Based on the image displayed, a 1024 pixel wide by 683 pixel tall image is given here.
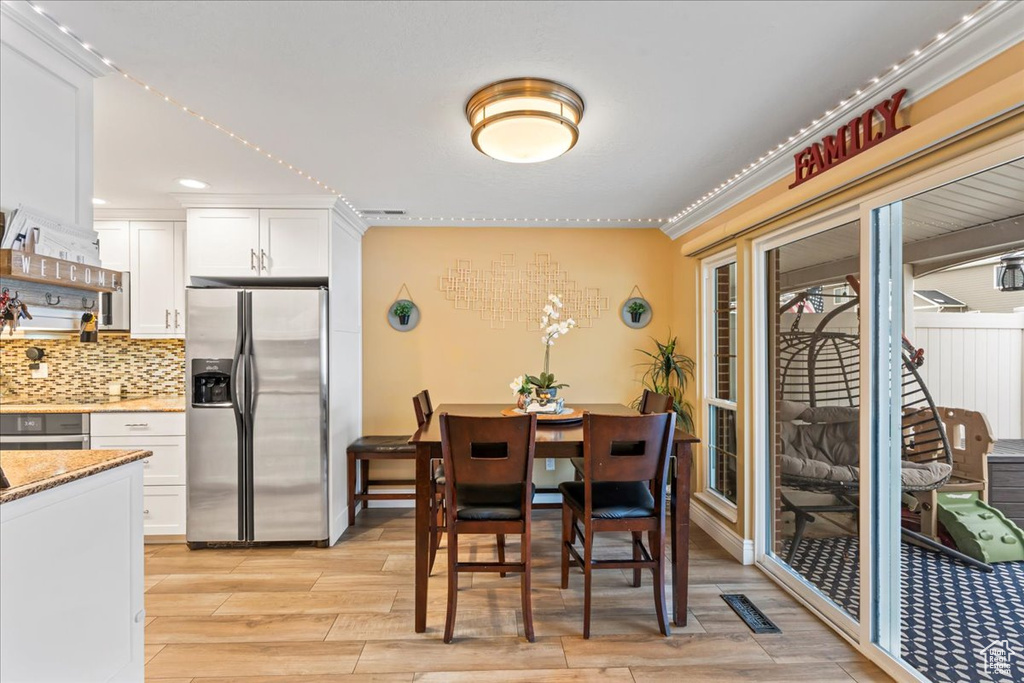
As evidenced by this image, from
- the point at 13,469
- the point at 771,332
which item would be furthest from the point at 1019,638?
the point at 13,469

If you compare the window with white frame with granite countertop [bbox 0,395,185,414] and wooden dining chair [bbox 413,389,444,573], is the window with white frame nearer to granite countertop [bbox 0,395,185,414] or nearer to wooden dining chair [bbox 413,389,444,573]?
wooden dining chair [bbox 413,389,444,573]

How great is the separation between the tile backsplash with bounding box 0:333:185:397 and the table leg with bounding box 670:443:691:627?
391 centimetres

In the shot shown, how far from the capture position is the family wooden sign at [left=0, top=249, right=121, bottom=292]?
141 cm

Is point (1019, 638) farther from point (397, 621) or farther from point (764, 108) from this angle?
point (397, 621)

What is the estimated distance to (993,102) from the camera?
1470 millimetres

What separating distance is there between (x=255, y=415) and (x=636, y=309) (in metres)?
3.16

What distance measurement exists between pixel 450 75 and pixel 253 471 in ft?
9.62

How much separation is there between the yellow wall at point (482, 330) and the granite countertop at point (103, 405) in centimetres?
144

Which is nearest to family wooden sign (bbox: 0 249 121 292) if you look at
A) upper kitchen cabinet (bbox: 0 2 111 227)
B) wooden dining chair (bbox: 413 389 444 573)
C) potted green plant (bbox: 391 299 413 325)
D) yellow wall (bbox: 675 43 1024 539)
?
upper kitchen cabinet (bbox: 0 2 111 227)

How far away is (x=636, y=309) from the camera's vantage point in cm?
438

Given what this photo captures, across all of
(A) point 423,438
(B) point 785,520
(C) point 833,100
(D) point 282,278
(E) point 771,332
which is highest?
(C) point 833,100

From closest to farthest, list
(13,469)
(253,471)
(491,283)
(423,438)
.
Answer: (13,469) → (423,438) → (253,471) → (491,283)

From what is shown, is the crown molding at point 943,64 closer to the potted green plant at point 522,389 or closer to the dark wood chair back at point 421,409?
the potted green plant at point 522,389

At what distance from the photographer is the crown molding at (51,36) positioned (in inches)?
59.0
